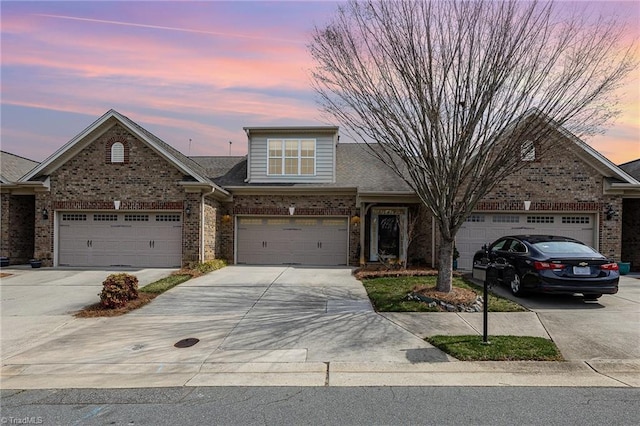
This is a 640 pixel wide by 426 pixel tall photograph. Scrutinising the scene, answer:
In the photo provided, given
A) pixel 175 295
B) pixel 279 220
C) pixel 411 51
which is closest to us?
pixel 411 51

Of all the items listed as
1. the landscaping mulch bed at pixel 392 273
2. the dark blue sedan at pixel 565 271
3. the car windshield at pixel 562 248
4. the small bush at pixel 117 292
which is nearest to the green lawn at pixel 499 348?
the dark blue sedan at pixel 565 271

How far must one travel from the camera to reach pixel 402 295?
9.31 m

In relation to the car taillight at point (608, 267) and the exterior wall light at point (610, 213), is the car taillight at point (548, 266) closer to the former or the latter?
the car taillight at point (608, 267)

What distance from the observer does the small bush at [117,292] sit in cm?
848

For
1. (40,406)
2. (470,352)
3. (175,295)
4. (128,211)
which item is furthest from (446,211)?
(128,211)

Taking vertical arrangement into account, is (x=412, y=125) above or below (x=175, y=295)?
above

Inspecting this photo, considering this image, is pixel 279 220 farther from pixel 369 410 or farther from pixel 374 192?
Result: pixel 369 410

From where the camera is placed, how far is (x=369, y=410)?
402 centimetres

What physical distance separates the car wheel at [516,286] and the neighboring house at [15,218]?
17.8 meters

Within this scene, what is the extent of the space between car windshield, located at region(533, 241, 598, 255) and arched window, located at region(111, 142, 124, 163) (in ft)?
47.9

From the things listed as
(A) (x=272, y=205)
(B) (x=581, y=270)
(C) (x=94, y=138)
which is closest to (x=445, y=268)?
(B) (x=581, y=270)

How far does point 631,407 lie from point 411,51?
7381 millimetres

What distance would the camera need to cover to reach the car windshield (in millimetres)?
8945

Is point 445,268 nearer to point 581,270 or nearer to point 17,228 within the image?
point 581,270
